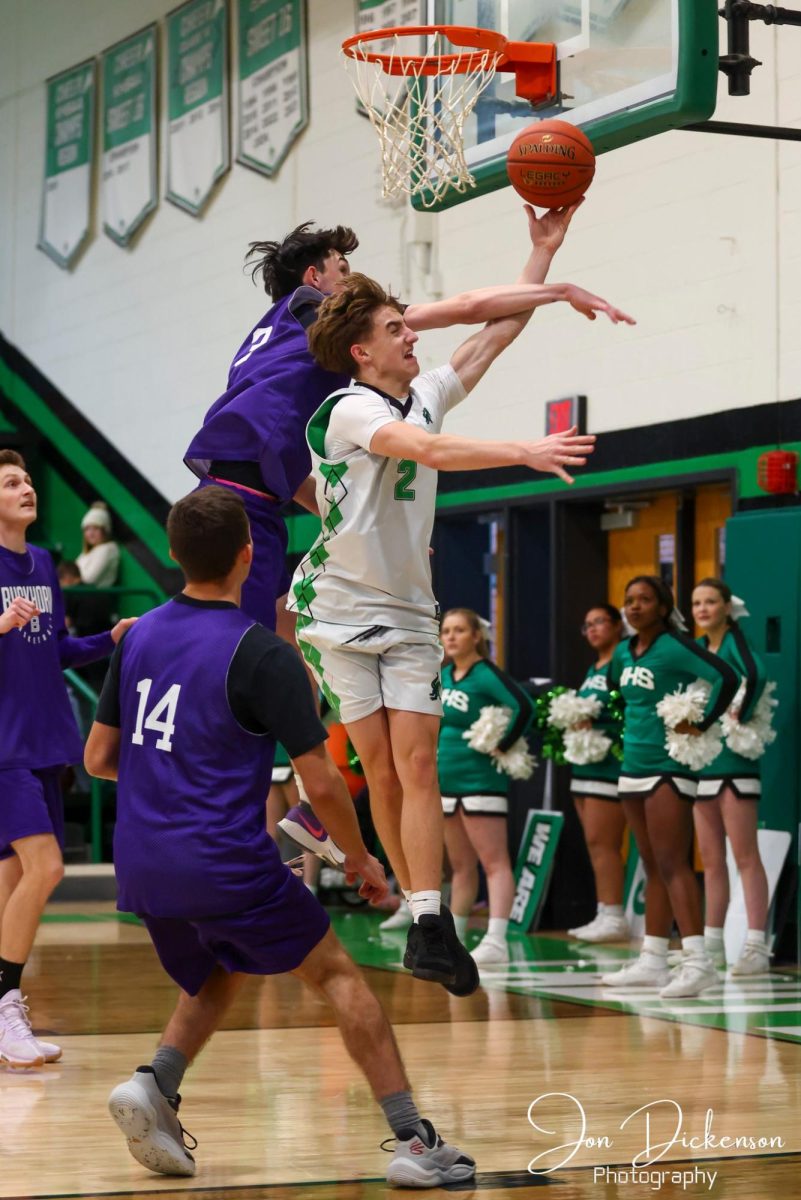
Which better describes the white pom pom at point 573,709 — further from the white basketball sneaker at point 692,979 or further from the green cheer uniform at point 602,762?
the white basketball sneaker at point 692,979

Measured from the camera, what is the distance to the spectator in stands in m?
15.8

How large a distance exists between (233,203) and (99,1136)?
10.8 m

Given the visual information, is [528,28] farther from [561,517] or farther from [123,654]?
[561,517]

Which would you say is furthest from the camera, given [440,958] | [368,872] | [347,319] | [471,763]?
[471,763]

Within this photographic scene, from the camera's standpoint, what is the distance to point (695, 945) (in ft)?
26.0

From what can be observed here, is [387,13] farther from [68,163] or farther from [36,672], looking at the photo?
[36,672]

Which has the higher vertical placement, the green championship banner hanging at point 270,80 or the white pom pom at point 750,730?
the green championship banner hanging at point 270,80

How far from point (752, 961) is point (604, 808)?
1648 millimetres

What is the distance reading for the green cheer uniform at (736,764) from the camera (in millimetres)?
8867

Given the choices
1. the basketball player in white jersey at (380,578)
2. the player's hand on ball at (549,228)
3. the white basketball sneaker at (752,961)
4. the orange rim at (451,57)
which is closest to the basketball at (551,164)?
the player's hand on ball at (549,228)

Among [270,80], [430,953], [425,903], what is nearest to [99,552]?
[270,80]

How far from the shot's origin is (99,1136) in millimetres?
4926

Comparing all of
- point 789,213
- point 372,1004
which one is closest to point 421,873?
point 372,1004
